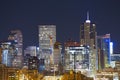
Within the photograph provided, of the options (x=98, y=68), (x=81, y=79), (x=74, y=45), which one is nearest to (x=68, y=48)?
(x=74, y=45)

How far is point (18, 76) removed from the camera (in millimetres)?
40750

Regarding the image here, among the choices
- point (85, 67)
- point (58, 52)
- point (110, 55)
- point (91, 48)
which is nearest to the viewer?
point (85, 67)

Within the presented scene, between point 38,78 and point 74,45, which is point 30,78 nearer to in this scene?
point 38,78

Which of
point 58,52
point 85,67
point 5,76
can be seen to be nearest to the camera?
point 5,76

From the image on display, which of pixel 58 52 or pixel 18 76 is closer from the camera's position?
pixel 18 76

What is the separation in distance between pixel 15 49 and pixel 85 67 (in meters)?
13.4

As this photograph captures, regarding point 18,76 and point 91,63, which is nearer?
point 18,76

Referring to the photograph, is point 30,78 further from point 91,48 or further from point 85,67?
point 91,48

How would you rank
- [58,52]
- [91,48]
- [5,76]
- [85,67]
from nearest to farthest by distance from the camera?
1. [5,76]
2. [85,67]
3. [58,52]
4. [91,48]

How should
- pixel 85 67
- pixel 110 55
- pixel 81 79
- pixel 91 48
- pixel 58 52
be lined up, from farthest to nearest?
pixel 110 55
pixel 91 48
pixel 58 52
pixel 85 67
pixel 81 79

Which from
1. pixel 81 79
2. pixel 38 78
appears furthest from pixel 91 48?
pixel 81 79

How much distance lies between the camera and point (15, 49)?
260 ft

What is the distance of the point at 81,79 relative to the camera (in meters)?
36.3

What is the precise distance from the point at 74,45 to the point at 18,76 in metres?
35.0
